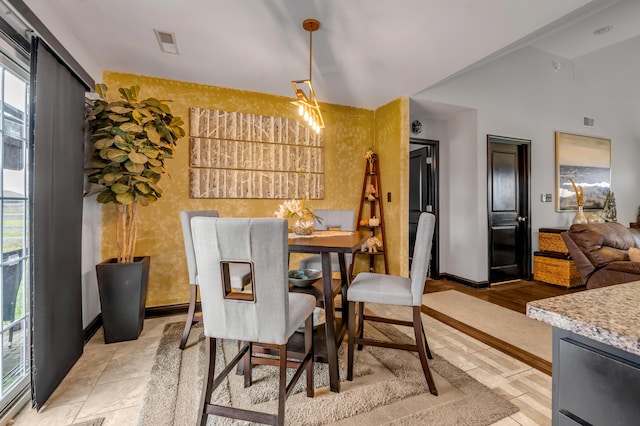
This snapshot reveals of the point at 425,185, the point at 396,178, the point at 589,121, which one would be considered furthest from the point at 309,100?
the point at 589,121

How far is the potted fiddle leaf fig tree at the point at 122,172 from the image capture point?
2404 mm

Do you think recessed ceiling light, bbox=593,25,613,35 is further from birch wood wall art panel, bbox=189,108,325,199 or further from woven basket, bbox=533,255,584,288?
birch wood wall art panel, bbox=189,108,325,199

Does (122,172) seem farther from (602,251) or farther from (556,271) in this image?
(556,271)

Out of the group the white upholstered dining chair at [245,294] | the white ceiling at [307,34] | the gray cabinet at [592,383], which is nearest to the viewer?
the gray cabinet at [592,383]

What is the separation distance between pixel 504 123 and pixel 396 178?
1.89 m

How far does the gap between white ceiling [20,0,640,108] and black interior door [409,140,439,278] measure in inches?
53.8

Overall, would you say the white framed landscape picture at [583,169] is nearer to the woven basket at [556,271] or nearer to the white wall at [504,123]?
the white wall at [504,123]

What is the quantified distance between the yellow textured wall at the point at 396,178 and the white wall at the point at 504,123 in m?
0.43

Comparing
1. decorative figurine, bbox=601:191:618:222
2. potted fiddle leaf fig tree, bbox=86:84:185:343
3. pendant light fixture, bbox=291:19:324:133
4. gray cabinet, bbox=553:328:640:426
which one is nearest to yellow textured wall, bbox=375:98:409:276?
pendant light fixture, bbox=291:19:324:133

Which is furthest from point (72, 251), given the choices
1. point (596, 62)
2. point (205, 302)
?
point (596, 62)

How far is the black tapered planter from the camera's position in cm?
244

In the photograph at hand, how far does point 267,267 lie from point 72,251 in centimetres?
168

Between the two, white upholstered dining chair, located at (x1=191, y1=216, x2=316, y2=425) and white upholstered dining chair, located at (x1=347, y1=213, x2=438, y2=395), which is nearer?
white upholstered dining chair, located at (x1=191, y1=216, x2=316, y2=425)

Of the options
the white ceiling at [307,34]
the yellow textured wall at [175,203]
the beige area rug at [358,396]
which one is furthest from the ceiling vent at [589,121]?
the beige area rug at [358,396]
